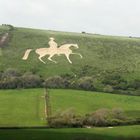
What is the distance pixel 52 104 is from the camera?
101625 millimetres

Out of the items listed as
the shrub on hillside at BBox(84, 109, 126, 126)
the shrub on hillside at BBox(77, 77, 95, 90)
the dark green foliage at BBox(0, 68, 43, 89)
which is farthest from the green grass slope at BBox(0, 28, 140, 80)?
the shrub on hillside at BBox(84, 109, 126, 126)

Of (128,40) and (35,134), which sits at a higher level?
(128,40)

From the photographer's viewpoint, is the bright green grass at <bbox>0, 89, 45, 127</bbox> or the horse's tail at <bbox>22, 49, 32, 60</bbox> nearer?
the bright green grass at <bbox>0, 89, 45, 127</bbox>

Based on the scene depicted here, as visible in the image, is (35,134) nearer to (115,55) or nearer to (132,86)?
(132,86)

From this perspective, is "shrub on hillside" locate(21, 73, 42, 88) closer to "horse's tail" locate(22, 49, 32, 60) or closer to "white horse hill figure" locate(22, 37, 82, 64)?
"white horse hill figure" locate(22, 37, 82, 64)

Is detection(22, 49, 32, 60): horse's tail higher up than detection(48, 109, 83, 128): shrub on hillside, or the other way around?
detection(22, 49, 32, 60): horse's tail

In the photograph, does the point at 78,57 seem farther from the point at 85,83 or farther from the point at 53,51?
the point at 85,83

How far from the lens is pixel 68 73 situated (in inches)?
5138

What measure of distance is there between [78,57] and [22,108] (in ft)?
165

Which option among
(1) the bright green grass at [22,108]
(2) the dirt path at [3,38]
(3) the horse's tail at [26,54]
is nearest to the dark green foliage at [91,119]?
(1) the bright green grass at [22,108]

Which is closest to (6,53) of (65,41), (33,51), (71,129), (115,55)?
(33,51)

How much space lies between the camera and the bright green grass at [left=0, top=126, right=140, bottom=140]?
73312mm

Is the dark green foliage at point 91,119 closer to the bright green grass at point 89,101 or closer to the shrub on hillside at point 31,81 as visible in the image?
the bright green grass at point 89,101

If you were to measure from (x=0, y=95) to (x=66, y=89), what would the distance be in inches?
652
